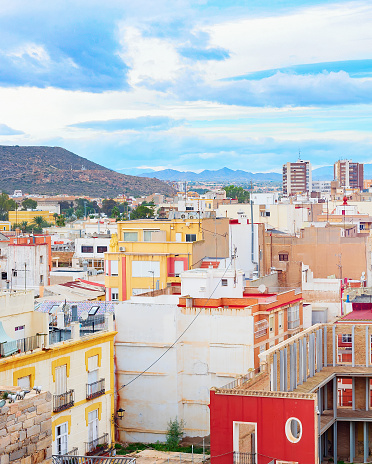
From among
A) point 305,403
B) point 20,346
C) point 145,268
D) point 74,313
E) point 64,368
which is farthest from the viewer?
point 145,268

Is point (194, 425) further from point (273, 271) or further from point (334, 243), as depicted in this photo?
point (334, 243)

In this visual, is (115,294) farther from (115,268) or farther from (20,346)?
(20,346)

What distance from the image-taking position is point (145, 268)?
165 ft

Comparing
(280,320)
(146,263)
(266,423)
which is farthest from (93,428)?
(146,263)

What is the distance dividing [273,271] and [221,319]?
18.2 meters

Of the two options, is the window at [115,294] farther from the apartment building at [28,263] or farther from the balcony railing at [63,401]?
the balcony railing at [63,401]

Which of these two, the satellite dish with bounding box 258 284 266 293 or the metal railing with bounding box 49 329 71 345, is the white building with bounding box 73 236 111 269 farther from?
the metal railing with bounding box 49 329 71 345

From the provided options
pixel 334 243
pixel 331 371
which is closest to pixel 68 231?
pixel 334 243

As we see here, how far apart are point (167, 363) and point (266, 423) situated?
1018 centimetres

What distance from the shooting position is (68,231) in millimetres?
114312

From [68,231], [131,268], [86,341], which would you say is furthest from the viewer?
[68,231]

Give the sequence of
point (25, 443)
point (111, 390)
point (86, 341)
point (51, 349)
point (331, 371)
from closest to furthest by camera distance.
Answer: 1. point (25, 443)
2. point (51, 349)
3. point (86, 341)
4. point (111, 390)
5. point (331, 371)

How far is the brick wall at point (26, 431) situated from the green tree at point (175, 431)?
56.5 ft

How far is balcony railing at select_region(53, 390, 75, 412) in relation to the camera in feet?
95.1
